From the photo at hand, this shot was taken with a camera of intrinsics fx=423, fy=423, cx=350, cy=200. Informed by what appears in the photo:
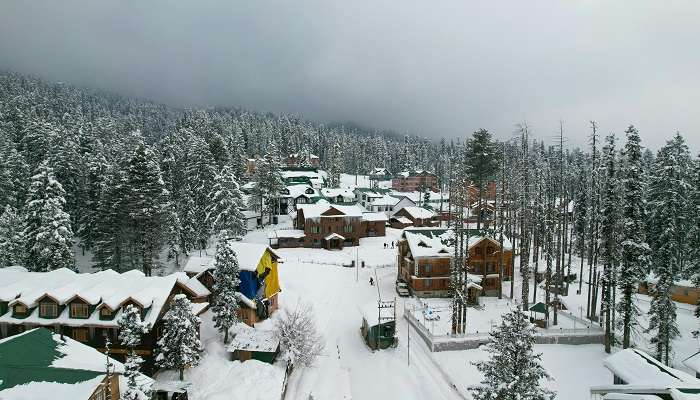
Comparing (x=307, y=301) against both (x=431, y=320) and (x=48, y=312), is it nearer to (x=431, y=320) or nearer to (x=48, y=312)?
(x=431, y=320)

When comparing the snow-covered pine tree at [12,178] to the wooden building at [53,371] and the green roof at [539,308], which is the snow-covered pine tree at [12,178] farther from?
the green roof at [539,308]

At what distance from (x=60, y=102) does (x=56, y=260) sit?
188 m

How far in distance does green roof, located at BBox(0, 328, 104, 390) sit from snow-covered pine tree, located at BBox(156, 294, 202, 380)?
6.38 metres

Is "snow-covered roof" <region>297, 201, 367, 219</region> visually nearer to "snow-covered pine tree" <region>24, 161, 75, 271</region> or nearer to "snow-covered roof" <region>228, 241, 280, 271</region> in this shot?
"snow-covered roof" <region>228, 241, 280, 271</region>

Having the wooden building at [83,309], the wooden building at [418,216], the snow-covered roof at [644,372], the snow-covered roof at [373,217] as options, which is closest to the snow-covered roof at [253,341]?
the wooden building at [83,309]

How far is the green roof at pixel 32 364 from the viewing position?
22.5 meters

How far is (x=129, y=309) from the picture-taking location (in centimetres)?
2783

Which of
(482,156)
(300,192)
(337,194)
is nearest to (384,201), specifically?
(337,194)

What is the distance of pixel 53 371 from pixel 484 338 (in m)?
32.8

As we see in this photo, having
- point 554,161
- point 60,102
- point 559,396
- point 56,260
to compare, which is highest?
point 60,102

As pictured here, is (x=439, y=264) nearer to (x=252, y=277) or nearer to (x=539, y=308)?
(x=539, y=308)

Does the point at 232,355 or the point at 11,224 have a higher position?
the point at 11,224

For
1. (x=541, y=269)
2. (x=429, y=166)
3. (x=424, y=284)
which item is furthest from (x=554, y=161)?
(x=424, y=284)

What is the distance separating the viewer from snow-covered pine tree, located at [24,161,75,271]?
4122 cm
